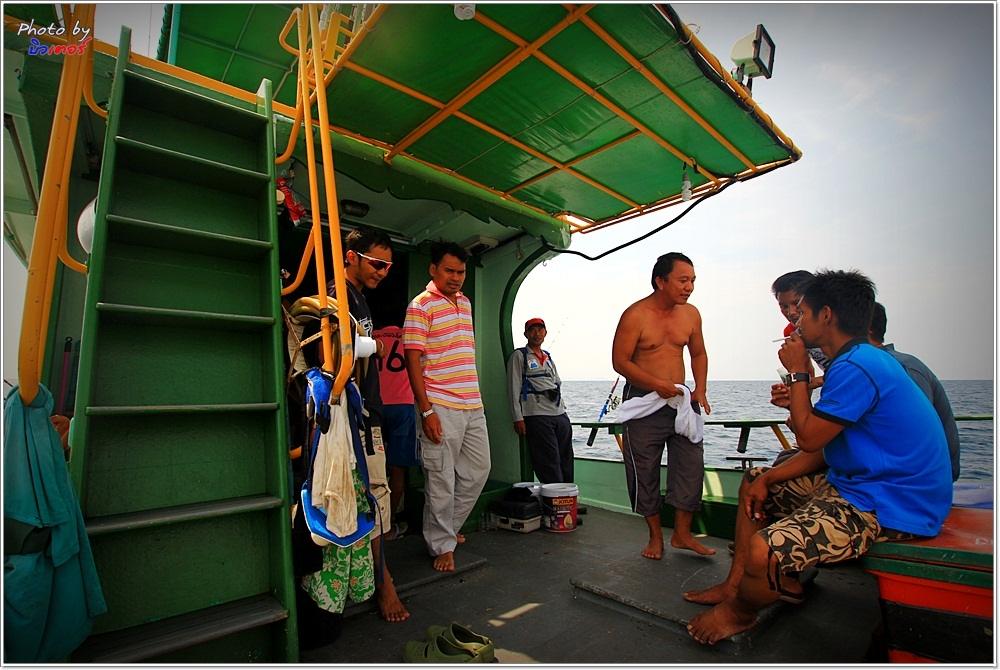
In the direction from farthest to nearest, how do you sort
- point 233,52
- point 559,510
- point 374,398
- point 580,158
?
point 233,52, point 559,510, point 580,158, point 374,398

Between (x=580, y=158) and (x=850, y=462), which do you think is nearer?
(x=850, y=462)

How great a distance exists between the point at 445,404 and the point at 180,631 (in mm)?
1765

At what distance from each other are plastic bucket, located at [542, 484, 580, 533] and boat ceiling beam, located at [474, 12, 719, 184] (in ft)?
8.63

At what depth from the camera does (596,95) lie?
2.67 metres

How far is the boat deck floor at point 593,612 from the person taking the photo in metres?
2.04

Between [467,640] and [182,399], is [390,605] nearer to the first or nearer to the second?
[467,640]

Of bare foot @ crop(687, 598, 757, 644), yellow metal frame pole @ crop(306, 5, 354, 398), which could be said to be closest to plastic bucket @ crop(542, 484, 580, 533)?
bare foot @ crop(687, 598, 757, 644)

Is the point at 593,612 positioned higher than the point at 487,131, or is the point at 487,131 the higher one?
the point at 487,131

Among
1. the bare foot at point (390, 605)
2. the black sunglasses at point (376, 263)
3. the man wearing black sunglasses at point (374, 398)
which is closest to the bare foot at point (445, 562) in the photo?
the man wearing black sunglasses at point (374, 398)

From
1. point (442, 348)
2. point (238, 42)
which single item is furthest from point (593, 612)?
point (238, 42)

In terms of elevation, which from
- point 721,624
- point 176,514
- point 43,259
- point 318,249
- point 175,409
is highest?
point 318,249

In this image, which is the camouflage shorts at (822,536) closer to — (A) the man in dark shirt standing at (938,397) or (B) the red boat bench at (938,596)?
(B) the red boat bench at (938,596)

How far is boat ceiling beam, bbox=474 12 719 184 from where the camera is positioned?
2197 mm

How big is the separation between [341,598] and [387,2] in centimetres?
247
